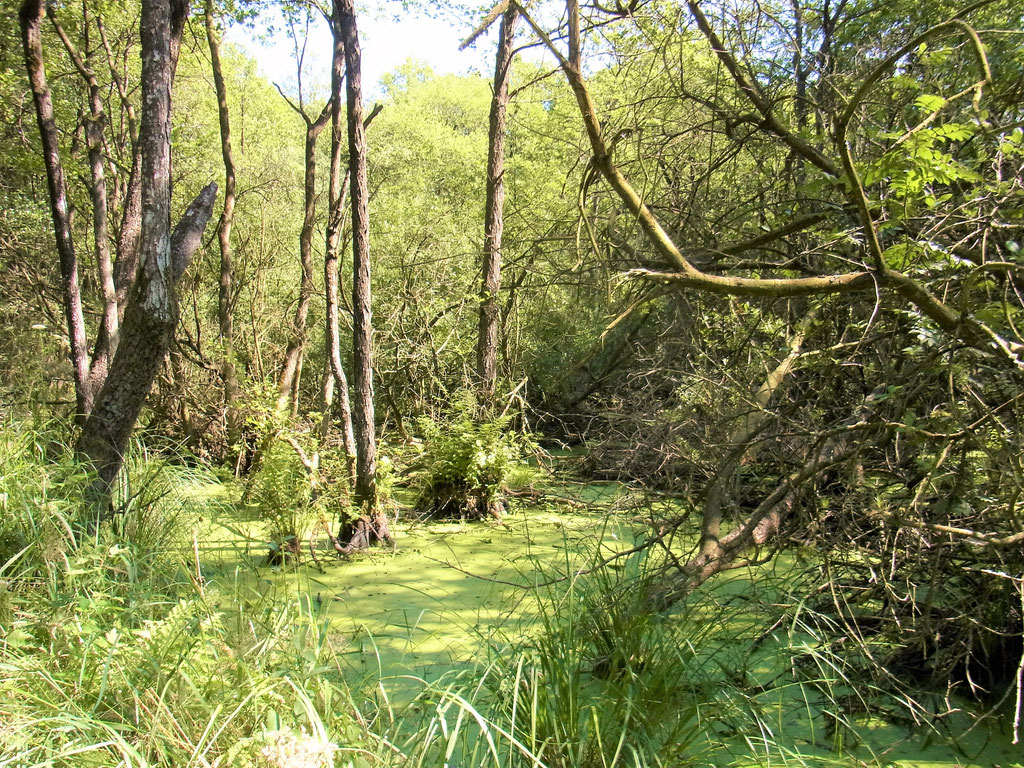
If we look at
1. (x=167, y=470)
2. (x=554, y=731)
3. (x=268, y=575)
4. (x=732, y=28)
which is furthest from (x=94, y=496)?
(x=732, y=28)

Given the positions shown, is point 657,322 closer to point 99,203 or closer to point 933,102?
point 933,102

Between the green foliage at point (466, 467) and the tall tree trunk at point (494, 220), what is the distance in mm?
510

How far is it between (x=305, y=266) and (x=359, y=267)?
2.82 metres

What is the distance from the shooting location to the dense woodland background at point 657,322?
243 cm

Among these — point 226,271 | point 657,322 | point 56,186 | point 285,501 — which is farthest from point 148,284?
point 226,271

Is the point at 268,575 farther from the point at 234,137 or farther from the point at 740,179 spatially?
the point at 234,137

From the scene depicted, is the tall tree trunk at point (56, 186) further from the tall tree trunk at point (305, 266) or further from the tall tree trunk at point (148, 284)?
the tall tree trunk at point (305, 266)

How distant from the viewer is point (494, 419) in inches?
258

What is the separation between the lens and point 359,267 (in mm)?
5258

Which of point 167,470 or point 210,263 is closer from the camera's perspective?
point 167,470

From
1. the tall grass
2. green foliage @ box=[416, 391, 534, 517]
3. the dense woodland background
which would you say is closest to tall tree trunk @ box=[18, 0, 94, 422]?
the dense woodland background

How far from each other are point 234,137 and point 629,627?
14.3 meters

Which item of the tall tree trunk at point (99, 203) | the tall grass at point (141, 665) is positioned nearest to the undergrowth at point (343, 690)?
the tall grass at point (141, 665)

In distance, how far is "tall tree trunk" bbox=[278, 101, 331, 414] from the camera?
25.8 feet
